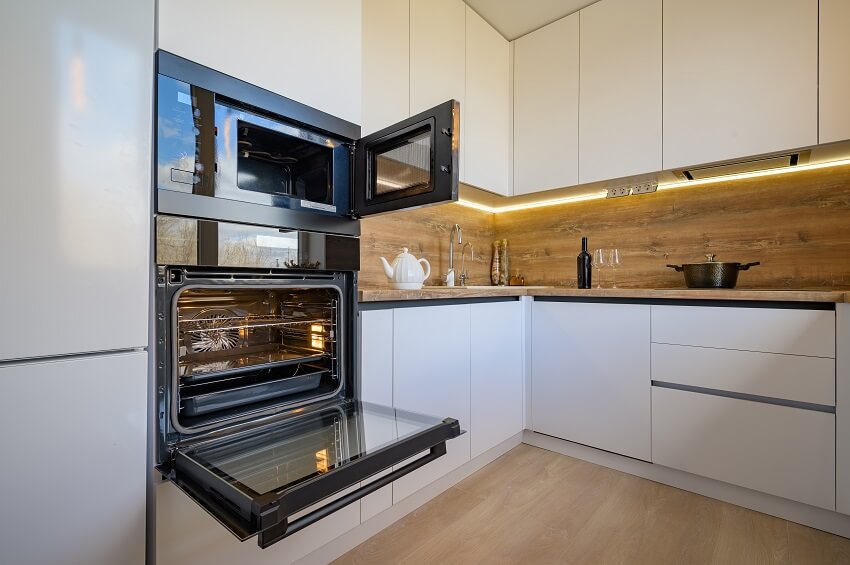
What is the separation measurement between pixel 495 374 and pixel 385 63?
163 centimetres

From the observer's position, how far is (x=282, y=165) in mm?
1281

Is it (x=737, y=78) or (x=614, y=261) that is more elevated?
(x=737, y=78)

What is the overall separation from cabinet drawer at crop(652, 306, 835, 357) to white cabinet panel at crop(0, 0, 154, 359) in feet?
6.66

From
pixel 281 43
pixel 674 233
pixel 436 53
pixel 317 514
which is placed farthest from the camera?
pixel 674 233

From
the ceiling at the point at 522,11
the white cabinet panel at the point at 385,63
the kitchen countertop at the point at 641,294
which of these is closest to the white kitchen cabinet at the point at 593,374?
the kitchen countertop at the point at 641,294

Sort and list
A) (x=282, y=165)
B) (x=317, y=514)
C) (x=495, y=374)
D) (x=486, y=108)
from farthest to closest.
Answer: (x=486, y=108), (x=495, y=374), (x=282, y=165), (x=317, y=514)

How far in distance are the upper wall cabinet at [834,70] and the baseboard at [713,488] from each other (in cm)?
154

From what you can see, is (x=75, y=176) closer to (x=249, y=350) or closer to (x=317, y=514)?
(x=249, y=350)

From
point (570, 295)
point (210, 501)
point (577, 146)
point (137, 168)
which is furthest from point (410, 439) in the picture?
point (577, 146)

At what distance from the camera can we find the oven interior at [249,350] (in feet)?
3.49

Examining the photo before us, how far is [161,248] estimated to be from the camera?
36.8 inches

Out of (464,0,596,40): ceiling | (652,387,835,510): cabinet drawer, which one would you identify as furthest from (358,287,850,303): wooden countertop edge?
(464,0,596,40): ceiling

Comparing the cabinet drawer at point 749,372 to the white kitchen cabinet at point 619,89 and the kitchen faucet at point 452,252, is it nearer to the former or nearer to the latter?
the white kitchen cabinet at point 619,89

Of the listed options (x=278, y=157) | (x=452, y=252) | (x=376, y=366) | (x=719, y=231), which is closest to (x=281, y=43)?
(x=278, y=157)
